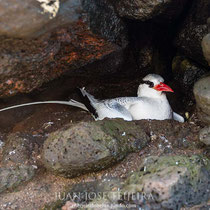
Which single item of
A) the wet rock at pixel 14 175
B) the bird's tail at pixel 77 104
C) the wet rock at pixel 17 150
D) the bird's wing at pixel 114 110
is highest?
the bird's wing at pixel 114 110

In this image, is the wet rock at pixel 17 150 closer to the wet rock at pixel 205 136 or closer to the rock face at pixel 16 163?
the rock face at pixel 16 163

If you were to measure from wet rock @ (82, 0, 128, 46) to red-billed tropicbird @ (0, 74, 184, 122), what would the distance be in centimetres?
81

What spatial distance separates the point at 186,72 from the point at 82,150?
2.65 meters

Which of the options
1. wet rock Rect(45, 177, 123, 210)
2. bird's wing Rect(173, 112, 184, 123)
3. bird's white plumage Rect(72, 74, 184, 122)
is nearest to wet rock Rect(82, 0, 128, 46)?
bird's white plumage Rect(72, 74, 184, 122)

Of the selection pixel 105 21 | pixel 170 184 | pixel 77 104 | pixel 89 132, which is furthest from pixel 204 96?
pixel 77 104

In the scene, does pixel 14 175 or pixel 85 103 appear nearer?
pixel 14 175

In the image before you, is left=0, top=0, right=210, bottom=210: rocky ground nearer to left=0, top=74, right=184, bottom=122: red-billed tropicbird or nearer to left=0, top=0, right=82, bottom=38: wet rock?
left=0, top=0, right=82, bottom=38: wet rock

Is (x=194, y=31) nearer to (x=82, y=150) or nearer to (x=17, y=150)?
(x=82, y=150)

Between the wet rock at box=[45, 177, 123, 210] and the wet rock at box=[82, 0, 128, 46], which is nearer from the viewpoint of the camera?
the wet rock at box=[45, 177, 123, 210]

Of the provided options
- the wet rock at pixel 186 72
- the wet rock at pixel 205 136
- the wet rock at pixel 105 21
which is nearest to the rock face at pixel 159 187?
the wet rock at pixel 205 136

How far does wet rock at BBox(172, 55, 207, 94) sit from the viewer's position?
16.4 feet

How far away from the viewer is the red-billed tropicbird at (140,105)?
4.45m

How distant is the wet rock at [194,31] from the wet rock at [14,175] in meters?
2.84

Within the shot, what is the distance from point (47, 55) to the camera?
11.4ft
